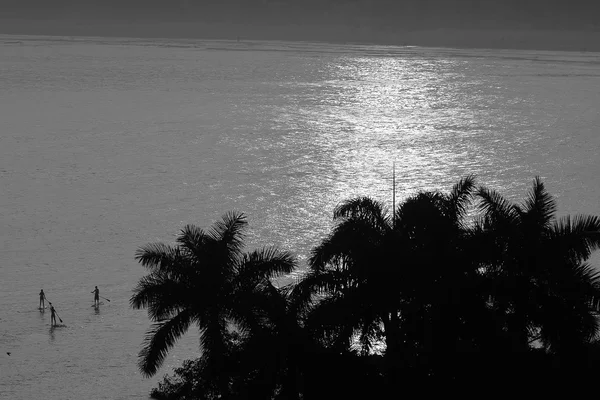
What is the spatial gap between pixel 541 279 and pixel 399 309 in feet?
7.27

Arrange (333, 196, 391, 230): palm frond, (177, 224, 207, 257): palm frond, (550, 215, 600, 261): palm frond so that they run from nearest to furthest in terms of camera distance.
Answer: (550, 215, 600, 261): palm frond < (177, 224, 207, 257): palm frond < (333, 196, 391, 230): palm frond

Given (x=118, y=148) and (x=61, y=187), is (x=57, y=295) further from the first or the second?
(x=118, y=148)

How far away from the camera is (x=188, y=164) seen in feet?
138

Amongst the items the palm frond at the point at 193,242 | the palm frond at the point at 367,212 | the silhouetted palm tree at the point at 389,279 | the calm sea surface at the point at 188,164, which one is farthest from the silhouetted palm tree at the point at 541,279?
the calm sea surface at the point at 188,164

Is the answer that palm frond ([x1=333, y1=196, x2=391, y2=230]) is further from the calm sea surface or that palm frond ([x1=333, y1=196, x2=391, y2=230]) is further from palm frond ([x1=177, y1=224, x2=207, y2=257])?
the calm sea surface

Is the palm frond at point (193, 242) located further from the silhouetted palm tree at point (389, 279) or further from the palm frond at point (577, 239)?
the palm frond at point (577, 239)

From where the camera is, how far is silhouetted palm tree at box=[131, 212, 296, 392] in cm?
1389

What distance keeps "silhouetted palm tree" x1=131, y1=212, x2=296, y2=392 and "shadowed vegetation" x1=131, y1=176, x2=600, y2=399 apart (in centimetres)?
2

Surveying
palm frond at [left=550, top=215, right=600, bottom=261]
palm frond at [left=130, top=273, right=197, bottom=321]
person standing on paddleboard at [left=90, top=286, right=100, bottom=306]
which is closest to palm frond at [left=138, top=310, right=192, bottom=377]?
palm frond at [left=130, top=273, right=197, bottom=321]

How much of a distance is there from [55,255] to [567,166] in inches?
1009

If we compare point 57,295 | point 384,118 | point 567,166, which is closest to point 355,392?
point 57,295

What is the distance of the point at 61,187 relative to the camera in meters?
37.2

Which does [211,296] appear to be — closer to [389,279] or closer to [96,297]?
[389,279]

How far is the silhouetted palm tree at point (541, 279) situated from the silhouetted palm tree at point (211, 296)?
3.41 meters
